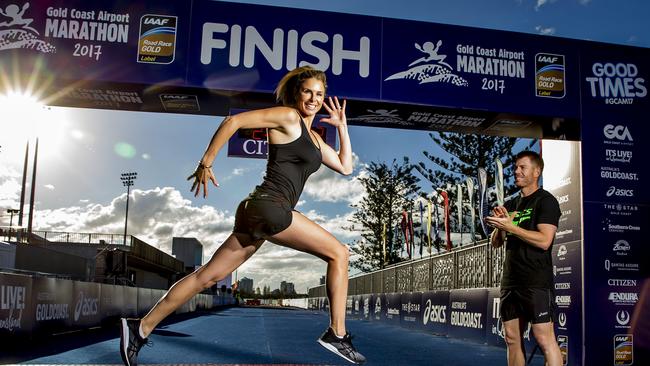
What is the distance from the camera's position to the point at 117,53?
21.2 feet

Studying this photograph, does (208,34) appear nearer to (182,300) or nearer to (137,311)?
(182,300)

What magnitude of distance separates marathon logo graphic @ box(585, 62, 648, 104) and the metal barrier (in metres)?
4.26

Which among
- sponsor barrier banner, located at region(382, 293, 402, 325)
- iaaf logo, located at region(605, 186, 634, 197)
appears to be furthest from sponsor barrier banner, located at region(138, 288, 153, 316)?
iaaf logo, located at region(605, 186, 634, 197)

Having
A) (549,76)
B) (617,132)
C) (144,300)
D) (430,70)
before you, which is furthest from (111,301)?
(617,132)

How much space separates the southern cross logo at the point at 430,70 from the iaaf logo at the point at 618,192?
6.76 ft

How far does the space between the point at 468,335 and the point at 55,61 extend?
8614mm

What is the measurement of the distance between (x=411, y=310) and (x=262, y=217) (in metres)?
13.2

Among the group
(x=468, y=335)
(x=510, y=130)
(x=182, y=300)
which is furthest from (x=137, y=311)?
(x=182, y=300)

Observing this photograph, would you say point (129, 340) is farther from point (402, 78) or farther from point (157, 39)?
point (402, 78)

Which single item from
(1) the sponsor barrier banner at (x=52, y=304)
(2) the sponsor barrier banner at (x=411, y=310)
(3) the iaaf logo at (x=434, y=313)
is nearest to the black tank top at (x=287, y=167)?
(1) the sponsor barrier banner at (x=52, y=304)

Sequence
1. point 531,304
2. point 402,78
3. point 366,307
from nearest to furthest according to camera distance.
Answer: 1. point 531,304
2. point 402,78
3. point 366,307

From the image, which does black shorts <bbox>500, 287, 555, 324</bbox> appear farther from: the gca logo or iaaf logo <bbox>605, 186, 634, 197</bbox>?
the gca logo

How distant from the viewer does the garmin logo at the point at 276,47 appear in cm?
657

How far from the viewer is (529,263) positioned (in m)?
4.66
